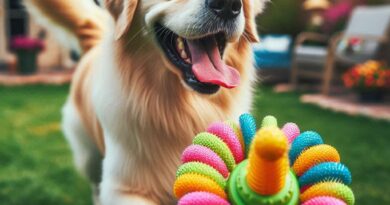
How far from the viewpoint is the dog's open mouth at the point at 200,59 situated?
1.70 metres

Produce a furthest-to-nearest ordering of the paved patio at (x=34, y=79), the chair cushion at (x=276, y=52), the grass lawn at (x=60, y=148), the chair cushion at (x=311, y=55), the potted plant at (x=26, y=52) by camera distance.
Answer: the chair cushion at (x=276, y=52)
the potted plant at (x=26, y=52)
the paved patio at (x=34, y=79)
the chair cushion at (x=311, y=55)
the grass lawn at (x=60, y=148)

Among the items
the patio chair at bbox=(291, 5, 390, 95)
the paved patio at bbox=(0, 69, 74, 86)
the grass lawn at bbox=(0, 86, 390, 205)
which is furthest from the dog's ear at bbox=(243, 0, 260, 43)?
the paved patio at bbox=(0, 69, 74, 86)

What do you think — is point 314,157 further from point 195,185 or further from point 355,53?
point 355,53

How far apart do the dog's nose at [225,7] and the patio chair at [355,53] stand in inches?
218

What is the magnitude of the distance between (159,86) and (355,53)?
5.98 m

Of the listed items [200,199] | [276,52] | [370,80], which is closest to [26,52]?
[276,52]

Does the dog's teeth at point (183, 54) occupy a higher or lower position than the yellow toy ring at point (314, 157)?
higher

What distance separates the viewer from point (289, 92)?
307 inches

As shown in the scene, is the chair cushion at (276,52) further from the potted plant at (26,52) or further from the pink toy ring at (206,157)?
the pink toy ring at (206,157)

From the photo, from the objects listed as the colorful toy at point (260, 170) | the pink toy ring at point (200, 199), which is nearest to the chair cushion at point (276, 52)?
the colorful toy at point (260, 170)

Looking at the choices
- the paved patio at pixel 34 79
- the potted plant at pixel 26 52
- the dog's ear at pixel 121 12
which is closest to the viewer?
the dog's ear at pixel 121 12

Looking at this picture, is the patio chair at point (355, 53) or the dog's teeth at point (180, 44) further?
the patio chair at point (355, 53)

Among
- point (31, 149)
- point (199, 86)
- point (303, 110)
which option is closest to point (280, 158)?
point (199, 86)

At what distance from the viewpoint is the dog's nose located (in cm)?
160
